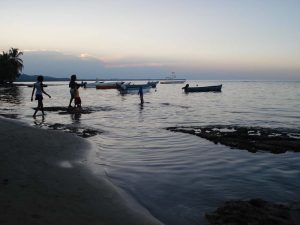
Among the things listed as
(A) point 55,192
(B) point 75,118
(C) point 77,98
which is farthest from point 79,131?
(A) point 55,192

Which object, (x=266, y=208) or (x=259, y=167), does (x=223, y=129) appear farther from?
(x=266, y=208)

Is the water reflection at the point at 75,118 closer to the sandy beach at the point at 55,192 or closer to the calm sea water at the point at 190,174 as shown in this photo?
the calm sea water at the point at 190,174

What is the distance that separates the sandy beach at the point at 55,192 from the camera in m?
4.88

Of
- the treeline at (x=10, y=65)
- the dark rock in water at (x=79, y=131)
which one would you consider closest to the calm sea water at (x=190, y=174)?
the dark rock in water at (x=79, y=131)

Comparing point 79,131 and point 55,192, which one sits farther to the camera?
point 79,131

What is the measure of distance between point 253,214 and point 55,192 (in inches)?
131

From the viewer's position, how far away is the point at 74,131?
14.7m

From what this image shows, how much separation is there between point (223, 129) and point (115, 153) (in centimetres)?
821

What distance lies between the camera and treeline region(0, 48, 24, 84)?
3420 inches

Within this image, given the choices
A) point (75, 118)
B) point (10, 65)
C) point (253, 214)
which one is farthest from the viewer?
point (10, 65)

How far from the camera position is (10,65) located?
88312mm

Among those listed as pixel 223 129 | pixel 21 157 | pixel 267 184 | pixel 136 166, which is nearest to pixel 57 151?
pixel 21 157

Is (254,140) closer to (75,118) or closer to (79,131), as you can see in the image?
(79,131)

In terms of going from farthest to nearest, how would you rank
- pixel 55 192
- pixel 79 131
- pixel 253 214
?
pixel 79 131
pixel 55 192
pixel 253 214
